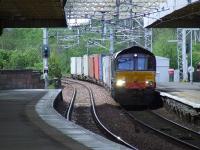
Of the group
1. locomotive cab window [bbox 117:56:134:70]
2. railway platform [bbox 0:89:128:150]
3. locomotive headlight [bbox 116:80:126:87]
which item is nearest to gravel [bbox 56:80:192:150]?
locomotive headlight [bbox 116:80:126:87]

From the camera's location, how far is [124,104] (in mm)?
30688

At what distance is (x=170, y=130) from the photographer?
69.2 ft

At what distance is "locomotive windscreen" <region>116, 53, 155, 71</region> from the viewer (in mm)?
29891

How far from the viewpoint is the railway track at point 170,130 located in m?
17.7

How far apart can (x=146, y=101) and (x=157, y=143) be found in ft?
39.7

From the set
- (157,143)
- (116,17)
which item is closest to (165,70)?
(116,17)

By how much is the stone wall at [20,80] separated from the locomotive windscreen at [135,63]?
1164 centimetres

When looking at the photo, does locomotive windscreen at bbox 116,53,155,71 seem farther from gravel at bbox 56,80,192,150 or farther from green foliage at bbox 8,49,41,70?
green foliage at bbox 8,49,41,70

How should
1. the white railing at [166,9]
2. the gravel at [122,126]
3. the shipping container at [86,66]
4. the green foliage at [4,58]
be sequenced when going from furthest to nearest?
the shipping container at [86,66]
the green foliage at [4,58]
the white railing at [166,9]
the gravel at [122,126]

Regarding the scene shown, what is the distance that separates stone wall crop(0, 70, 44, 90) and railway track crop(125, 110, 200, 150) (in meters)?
13.7

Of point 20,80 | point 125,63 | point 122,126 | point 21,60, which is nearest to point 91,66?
point 21,60

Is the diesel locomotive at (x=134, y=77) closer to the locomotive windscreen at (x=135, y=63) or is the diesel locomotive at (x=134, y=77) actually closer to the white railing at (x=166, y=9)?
the locomotive windscreen at (x=135, y=63)

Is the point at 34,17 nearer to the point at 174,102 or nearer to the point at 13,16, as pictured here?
the point at 13,16

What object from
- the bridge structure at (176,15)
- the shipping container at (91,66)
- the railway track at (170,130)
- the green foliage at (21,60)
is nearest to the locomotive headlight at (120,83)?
the railway track at (170,130)
